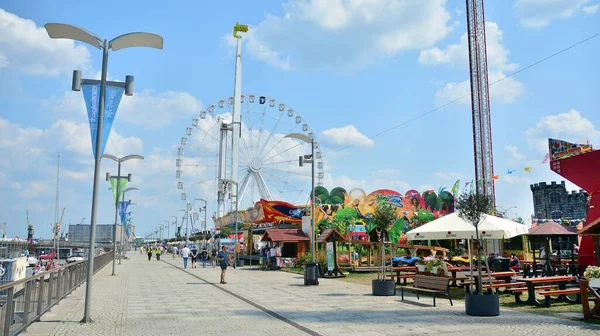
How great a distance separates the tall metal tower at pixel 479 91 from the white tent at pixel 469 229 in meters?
42.4

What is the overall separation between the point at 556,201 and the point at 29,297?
96.0 m

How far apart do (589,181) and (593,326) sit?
1312 centimetres

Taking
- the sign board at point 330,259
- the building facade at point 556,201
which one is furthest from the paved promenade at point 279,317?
the building facade at point 556,201

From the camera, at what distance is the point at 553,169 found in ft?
74.7

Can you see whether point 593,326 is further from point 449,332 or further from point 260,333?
point 260,333

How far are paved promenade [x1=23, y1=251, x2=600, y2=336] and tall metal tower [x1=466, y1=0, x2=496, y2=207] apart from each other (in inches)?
1722

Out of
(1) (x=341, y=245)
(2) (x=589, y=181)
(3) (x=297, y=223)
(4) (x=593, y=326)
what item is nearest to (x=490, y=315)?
(4) (x=593, y=326)

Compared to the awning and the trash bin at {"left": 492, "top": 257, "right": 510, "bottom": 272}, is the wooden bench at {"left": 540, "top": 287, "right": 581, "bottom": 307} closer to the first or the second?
the trash bin at {"left": 492, "top": 257, "right": 510, "bottom": 272}

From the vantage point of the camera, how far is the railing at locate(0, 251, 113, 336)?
7.46m

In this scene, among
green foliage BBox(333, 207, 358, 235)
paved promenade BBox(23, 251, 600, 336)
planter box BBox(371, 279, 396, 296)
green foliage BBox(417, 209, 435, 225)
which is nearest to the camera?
paved promenade BBox(23, 251, 600, 336)

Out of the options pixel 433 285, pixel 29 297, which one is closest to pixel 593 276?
pixel 433 285

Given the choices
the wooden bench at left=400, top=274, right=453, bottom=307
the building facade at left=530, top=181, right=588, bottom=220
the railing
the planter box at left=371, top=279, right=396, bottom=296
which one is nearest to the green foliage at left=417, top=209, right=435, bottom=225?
the planter box at left=371, top=279, right=396, bottom=296

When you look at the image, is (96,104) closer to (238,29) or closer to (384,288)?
(384,288)

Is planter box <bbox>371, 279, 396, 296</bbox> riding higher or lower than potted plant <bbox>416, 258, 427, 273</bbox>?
lower
